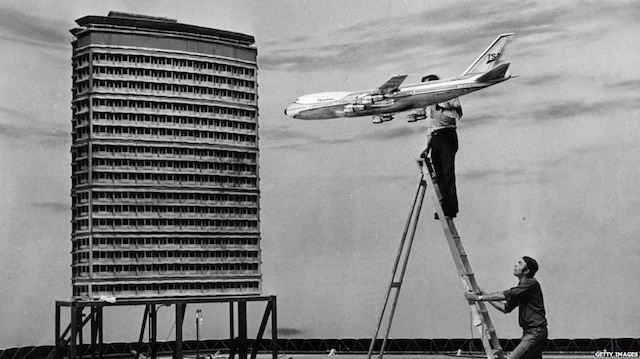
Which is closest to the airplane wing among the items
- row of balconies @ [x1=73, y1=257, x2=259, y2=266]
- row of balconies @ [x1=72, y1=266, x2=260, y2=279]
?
row of balconies @ [x1=73, y1=257, x2=259, y2=266]

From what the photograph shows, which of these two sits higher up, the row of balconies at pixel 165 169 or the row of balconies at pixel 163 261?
the row of balconies at pixel 165 169

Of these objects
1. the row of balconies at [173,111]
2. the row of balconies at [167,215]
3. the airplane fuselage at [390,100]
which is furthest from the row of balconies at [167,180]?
the airplane fuselage at [390,100]

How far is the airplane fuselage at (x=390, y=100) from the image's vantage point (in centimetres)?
2316

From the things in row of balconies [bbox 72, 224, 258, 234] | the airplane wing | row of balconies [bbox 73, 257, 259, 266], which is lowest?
row of balconies [bbox 73, 257, 259, 266]

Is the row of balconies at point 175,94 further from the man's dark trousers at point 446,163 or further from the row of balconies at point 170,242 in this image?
the man's dark trousers at point 446,163

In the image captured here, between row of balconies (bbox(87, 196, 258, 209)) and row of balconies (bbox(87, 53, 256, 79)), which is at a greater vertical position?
row of balconies (bbox(87, 53, 256, 79))

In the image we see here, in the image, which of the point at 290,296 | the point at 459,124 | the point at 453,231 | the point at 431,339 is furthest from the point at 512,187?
the point at 453,231

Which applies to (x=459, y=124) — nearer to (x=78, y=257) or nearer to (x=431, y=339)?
(x=431, y=339)

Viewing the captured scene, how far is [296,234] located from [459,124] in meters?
7.05

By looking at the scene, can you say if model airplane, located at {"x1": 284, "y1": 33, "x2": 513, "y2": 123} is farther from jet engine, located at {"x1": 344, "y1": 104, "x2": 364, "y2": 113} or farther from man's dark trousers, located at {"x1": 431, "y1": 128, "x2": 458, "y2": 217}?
man's dark trousers, located at {"x1": 431, "y1": 128, "x2": 458, "y2": 217}

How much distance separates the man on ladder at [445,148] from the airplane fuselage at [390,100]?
259 cm

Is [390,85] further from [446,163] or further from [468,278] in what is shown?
[468,278]

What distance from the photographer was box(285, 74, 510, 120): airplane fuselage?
2316 cm

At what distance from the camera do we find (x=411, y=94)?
79.4 feet
